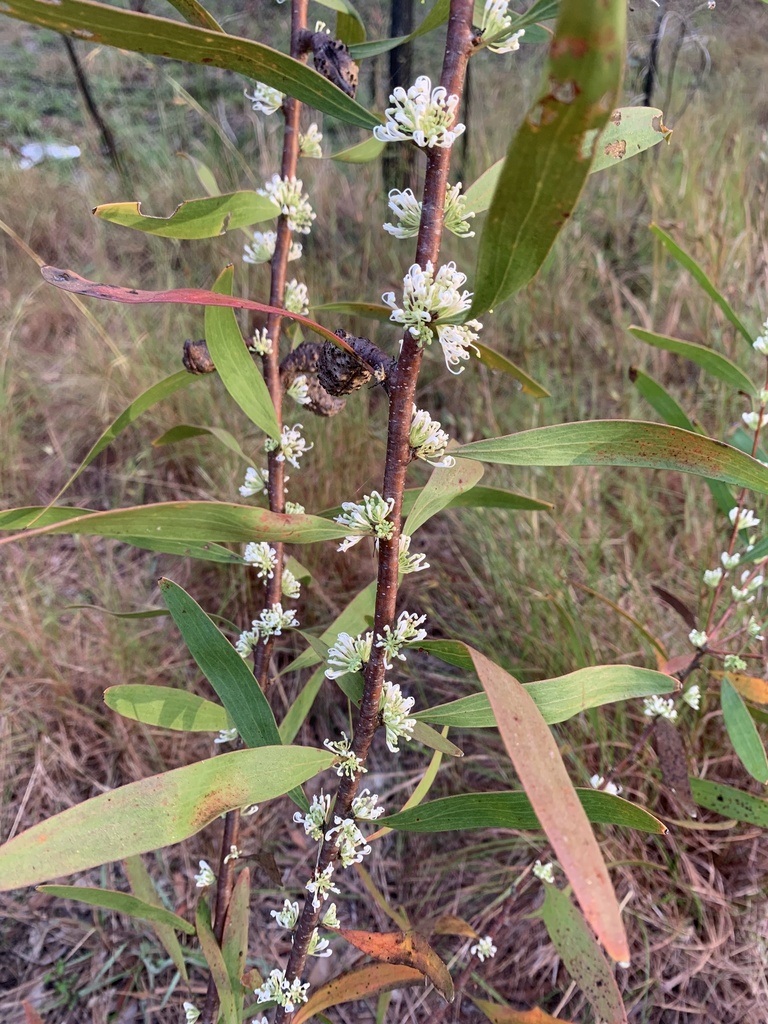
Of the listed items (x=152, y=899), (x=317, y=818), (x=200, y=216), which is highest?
(x=200, y=216)

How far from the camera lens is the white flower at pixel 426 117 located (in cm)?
48

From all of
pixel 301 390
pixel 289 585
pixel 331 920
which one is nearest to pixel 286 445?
pixel 301 390

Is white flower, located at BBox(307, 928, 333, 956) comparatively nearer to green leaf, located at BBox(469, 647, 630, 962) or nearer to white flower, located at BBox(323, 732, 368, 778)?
white flower, located at BBox(323, 732, 368, 778)

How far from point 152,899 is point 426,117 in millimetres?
1054

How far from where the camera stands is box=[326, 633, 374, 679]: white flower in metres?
0.66

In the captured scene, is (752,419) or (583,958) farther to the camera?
(752,419)

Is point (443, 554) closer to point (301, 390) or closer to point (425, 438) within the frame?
point (301, 390)

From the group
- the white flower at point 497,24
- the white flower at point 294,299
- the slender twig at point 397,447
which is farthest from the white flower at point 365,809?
the white flower at point 497,24

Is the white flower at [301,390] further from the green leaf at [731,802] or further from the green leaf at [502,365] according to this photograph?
the green leaf at [731,802]

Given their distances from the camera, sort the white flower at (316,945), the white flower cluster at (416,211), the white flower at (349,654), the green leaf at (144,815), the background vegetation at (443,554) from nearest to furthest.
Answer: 1. the green leaf at (144,815)
2. the white flower cluster at (416,211)
3. the white flower at (349,654)
4. the white flower at (316,945)
5. the background vegetation at (443,554)

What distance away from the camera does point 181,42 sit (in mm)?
435

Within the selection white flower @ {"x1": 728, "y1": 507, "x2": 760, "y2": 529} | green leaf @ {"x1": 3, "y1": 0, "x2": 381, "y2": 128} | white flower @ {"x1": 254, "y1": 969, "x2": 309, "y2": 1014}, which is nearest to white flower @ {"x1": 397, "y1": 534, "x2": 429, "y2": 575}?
green leaf @ {"x1": 3, "y1": 0, "x2": 381, "y2": 128}

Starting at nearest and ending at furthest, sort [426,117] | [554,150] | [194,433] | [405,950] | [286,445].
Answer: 1. [554,150]
2. [426,117]
3. [405,950]
4. [286,445]
5. [194,433]

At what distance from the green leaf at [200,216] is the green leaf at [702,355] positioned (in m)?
0.52
